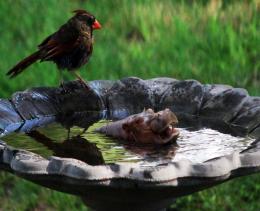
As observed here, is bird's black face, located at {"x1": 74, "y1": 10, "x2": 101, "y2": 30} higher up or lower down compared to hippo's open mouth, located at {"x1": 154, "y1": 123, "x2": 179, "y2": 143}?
higher up

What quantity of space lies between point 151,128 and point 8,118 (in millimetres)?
821

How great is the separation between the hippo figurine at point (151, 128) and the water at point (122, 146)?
1.5 inches

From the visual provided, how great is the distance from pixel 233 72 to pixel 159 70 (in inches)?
23.7

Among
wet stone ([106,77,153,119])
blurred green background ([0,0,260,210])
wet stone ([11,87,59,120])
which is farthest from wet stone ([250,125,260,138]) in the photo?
blurred green background ([0,0,260,210])

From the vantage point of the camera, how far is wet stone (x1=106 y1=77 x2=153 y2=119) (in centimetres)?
391

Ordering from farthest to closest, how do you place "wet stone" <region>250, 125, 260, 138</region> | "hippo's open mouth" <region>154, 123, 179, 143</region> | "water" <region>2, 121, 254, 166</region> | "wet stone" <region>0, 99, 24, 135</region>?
"wet stone" <region>0, 99, 24, 135</region> → "wet stone" <region>250, 125, 260, 138</region> → "hippo's open mouth" <region>154, 123, 179, 143</region> → "water" <region>2, 121, 254, 166</region>

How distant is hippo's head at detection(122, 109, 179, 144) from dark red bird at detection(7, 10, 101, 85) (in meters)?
0.87

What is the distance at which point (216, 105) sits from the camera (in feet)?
12.2

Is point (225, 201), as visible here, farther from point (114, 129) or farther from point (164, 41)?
point (164, 41)

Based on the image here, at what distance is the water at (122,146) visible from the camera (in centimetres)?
316

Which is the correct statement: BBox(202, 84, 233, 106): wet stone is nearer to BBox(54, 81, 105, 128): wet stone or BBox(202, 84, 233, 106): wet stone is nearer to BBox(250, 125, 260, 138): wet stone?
BBox(250, 125, 260, 138): wet stone

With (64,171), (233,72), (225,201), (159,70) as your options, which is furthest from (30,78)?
(64,171)

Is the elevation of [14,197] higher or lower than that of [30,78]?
lower

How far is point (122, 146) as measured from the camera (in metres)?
3.33
